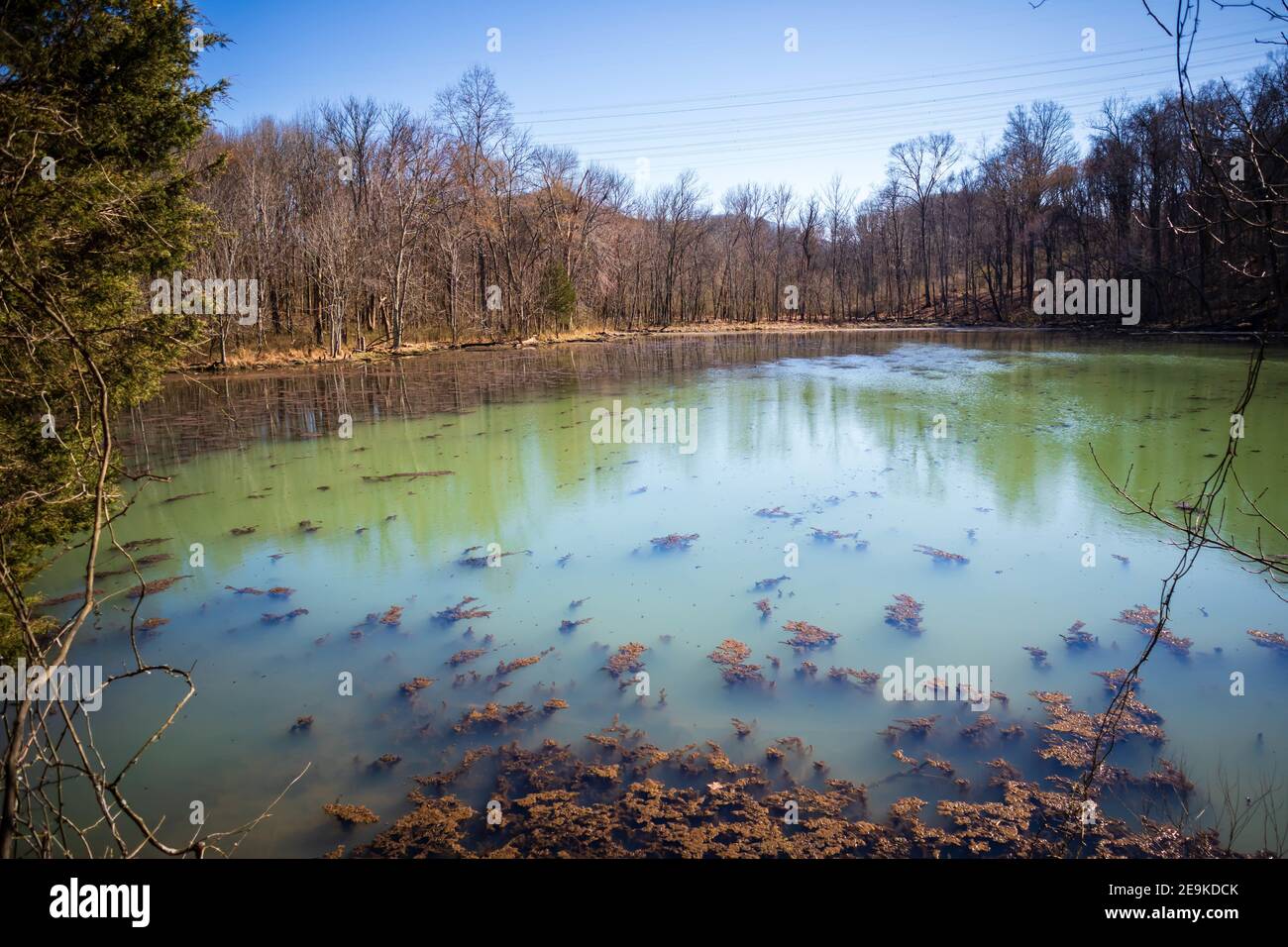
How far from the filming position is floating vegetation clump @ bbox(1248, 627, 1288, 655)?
5648mm

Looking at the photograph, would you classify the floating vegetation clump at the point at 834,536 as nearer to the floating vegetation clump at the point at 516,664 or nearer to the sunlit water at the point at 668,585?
the sunlit water at the point at 668,585

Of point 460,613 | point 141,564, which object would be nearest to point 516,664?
point 460,613

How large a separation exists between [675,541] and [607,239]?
4607 cm

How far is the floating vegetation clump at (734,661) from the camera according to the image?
18.3ft

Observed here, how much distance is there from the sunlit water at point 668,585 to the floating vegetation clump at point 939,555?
0.13 meters

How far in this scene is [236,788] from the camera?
4496mm

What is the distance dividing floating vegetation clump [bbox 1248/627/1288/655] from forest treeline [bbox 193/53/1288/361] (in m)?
24.3

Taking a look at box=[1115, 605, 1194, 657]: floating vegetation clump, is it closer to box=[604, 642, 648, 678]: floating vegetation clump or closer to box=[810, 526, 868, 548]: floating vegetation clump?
box=[810, 526, 868, 548]: floating vegetation clump

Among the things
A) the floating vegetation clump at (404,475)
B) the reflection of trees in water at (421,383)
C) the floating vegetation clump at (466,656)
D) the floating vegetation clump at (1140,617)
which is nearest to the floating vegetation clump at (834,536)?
the floating vegetation clump at (1140,617)

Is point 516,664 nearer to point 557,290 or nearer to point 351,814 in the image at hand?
point 351,814

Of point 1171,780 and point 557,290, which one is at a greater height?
point 557,290

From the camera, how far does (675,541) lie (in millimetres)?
8570

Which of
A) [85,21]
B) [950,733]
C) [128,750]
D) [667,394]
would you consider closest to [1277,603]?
[950,733]
